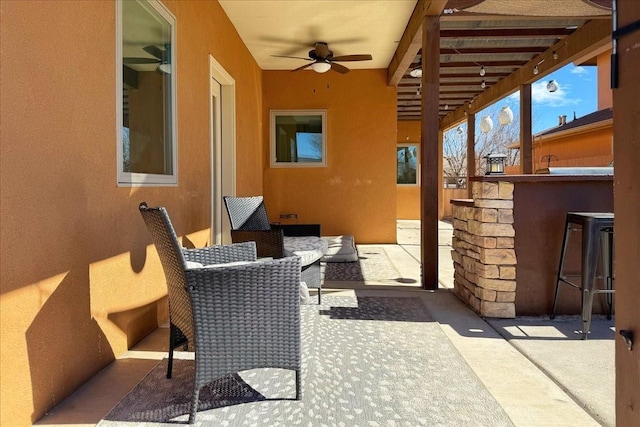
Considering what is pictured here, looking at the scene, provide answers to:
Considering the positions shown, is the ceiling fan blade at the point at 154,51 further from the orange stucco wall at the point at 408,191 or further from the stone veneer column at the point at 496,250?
the orange stucco wall at the point at 408,191

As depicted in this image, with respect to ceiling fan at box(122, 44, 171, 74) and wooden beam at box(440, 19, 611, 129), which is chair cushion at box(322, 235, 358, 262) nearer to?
ceiling fan at box(122, 44, 171, 74)

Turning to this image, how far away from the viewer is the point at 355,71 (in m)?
7.27

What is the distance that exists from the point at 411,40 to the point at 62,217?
14.5ft

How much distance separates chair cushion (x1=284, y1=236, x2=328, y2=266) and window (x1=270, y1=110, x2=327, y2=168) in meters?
3.40

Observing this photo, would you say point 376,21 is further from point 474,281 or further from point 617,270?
point 617,270

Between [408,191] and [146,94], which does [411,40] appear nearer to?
[146,94]

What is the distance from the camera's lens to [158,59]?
3.07 meters

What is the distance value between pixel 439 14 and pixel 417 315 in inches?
115

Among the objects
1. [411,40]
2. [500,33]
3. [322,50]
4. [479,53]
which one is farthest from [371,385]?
[479,53]

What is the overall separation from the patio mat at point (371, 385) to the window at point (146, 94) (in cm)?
139

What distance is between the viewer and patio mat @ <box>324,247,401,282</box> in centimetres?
463

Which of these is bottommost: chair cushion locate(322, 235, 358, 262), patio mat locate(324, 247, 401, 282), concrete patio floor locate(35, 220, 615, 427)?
concrete patio floor locate(35, 220, 615, 427)

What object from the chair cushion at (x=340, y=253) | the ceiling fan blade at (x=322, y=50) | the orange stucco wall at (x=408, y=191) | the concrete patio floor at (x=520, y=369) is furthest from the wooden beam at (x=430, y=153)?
the orange stucco wall at (x=408, y=191)

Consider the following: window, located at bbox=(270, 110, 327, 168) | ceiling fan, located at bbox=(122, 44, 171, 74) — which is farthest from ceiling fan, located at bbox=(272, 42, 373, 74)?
ceiling fan, located at bbox=(122, 44, 171, 74)
